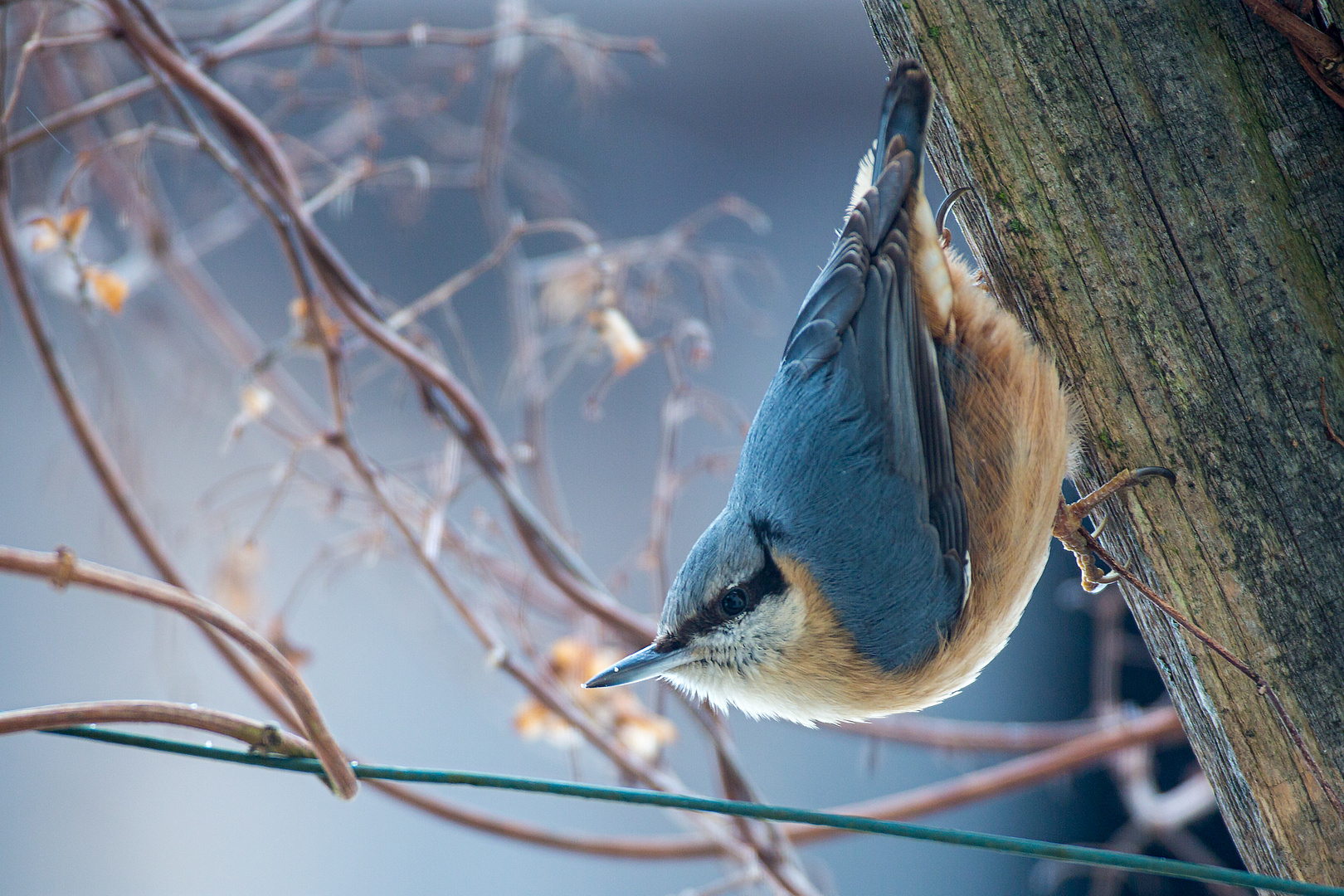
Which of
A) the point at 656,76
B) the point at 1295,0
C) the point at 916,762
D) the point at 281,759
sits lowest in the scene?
the point at 916,762

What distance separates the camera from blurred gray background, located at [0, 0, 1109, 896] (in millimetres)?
3217

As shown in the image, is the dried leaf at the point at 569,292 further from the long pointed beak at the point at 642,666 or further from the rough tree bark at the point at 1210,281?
the rough tree bark at the point at 1210,281

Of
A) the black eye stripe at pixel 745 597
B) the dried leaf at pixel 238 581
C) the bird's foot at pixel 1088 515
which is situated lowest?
the bird's foot at pixel 1088 515

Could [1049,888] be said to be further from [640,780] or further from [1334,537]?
[1334,537]

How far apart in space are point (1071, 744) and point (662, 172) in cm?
275

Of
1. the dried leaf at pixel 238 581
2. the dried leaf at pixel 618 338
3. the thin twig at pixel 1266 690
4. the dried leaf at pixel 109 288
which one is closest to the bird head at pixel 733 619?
the dried leaf at pixel 618 338

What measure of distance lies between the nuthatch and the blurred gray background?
5.80ft

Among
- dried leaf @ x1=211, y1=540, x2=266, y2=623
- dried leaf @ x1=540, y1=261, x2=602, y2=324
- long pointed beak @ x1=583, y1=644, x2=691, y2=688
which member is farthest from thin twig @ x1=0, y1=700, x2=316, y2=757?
dried leaf @ x1=540, y1=261, x2=602, y2=324

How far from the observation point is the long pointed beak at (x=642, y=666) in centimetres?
124

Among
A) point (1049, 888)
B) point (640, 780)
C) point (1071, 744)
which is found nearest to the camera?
point (640, 780)

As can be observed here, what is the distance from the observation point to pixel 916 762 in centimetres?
367

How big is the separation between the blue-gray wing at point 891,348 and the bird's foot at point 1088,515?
126 mm

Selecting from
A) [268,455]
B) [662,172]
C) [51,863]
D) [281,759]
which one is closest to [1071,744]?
[281,759]

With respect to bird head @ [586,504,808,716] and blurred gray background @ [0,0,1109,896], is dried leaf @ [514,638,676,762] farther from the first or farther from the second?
blurred gray background @ [0,0,1109,896]
